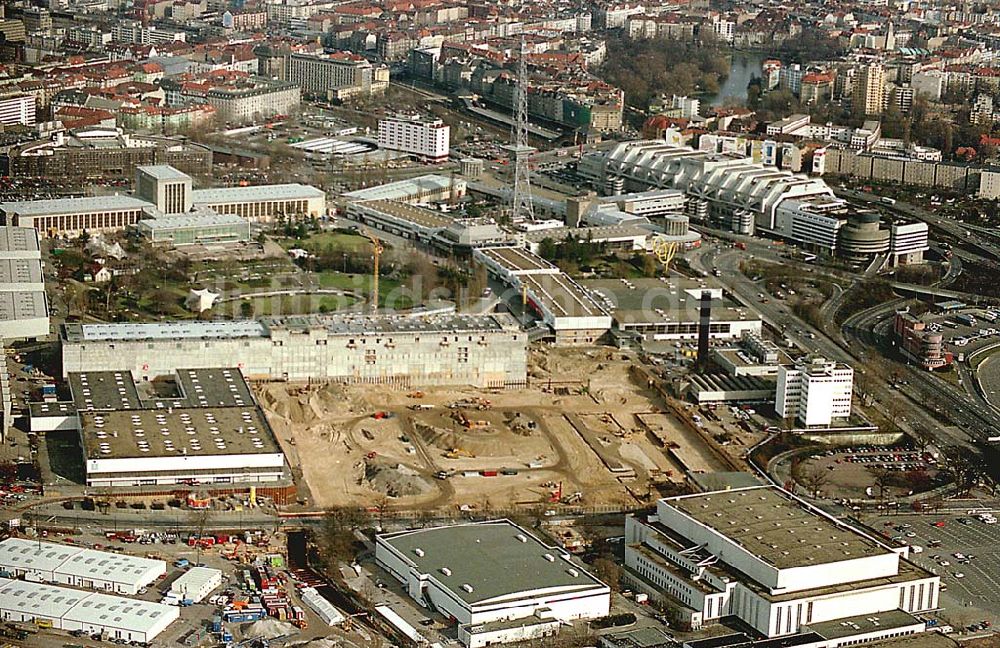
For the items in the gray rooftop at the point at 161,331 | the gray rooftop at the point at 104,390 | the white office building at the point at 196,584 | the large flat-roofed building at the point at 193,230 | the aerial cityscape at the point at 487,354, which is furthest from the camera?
the large flat-roofed building at the point at 193,230

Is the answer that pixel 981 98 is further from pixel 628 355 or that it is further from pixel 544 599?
pixel 544 599

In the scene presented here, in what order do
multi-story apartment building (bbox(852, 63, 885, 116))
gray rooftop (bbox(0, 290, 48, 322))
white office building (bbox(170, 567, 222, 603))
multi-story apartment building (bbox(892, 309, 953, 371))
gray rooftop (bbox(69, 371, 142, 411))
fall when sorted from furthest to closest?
multi-story apartment building (bbox(852, 63, 885, 116)) → multi-story apartment building (bbox(892, 309, 953, 371)) → gray rooftop (bbox(0, 290, 48, 322)) → gray rooftop (bbox(69, 371, 142, 411)) → white office building (bbox(170, 567, 222, 603))

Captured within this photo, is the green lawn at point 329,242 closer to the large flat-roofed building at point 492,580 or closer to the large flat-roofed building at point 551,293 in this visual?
the large flat-roofed building at point 551,293

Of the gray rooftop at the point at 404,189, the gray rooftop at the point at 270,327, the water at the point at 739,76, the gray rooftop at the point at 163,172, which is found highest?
the gray rooftop at the point at 163,172

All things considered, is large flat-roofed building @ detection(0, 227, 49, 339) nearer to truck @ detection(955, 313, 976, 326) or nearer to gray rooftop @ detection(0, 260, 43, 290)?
gray rooftop @ detection(0, 260, 43, 290)

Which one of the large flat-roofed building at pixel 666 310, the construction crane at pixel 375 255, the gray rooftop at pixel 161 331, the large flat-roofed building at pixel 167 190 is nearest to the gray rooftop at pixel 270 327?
the gray rooftop at pixel 161 331

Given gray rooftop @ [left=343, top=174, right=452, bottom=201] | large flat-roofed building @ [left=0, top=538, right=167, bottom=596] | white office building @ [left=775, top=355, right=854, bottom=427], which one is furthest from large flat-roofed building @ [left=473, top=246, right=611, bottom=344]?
large flat-roofed building @ [left=0, top=538, right=167, bottom=596]

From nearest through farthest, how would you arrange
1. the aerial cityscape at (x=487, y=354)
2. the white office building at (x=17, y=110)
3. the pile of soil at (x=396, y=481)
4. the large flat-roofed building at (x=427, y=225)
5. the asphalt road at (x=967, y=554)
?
the aerial cityscape at (x=487, y=354)
the asphalt road at (x=967, y=554)
the pile of soil at (x=396, y=481)
the large flat-roofed building at (x=427, y=225)
the white office building at (x=17, y=110)
